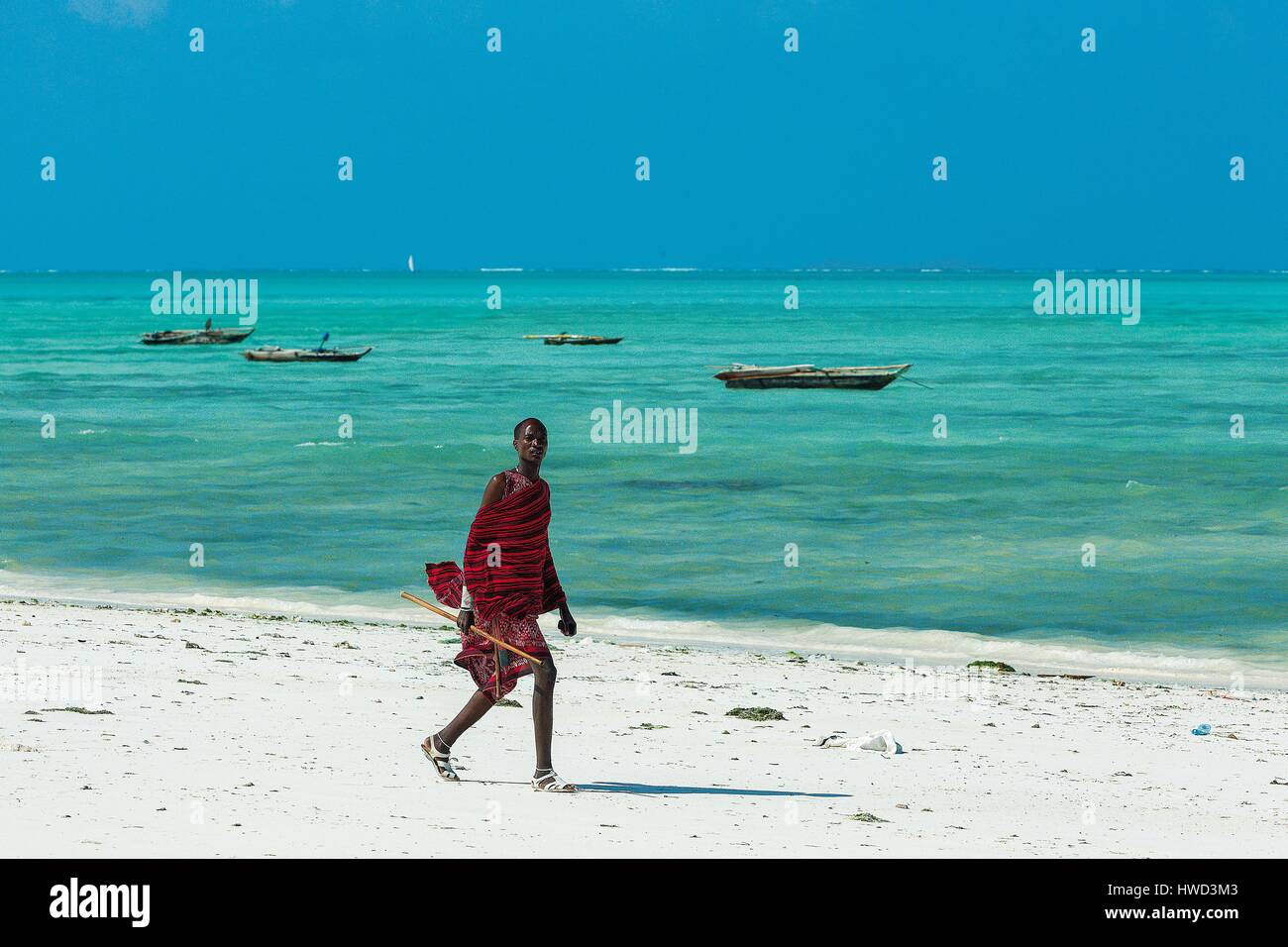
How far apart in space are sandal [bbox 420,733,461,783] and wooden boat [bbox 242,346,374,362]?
60.8m

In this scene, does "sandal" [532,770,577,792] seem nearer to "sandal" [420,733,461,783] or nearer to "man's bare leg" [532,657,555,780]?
"man's bare leg" [532,657,555,780]

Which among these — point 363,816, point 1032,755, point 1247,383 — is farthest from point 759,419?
point 363,816

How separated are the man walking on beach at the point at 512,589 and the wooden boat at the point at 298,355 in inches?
2402

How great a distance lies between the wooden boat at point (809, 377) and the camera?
51.9 meters

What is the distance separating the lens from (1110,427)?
41344 mm

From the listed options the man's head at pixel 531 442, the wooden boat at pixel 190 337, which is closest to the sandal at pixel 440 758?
the man's head at pixel 531 442

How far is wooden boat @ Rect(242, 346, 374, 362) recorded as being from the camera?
223 feet

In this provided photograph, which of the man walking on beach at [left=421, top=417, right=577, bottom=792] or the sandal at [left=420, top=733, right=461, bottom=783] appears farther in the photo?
the sandal at [left=420, top=733, right=461, bottom=783]

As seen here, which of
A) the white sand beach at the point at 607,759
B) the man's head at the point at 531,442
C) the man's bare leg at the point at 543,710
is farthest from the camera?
the man's bare leg at the point at 543,710

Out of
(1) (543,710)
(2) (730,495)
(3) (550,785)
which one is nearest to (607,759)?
(3) (550,785)

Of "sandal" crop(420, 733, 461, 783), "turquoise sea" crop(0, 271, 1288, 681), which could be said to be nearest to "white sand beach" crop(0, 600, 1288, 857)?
"sandal" crop(420, 733, 461, 783)

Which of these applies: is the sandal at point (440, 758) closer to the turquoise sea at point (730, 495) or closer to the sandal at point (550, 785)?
the sandal at point (550, 785)

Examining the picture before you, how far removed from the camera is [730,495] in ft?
90.0
